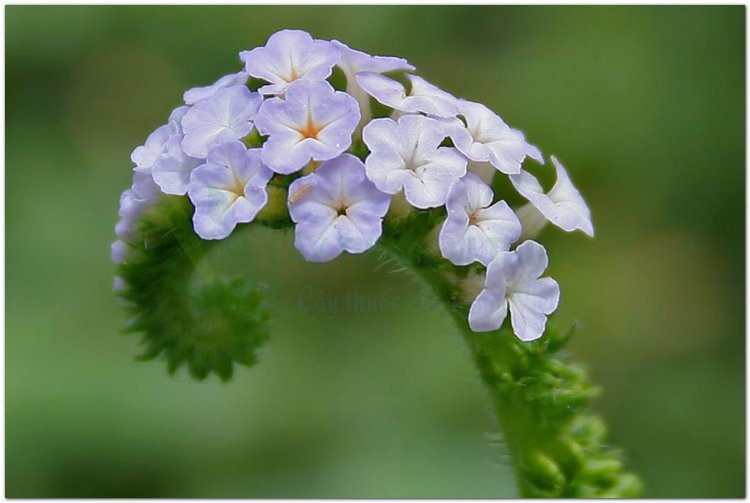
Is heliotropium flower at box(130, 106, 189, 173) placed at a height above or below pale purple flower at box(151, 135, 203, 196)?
above

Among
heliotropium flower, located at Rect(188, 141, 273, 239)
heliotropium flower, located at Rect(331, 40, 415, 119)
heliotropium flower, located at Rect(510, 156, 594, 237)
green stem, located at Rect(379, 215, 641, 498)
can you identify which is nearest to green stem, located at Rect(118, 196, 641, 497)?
green stem, located at Rect(379, 215, 641, 498)

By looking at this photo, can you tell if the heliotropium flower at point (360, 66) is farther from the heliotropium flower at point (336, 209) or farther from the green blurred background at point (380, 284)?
the green blurred background at point (380, 284)

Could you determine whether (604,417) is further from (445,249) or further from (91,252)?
(445,249)

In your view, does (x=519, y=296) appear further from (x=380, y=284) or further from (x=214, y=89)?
(x=380, y=284)

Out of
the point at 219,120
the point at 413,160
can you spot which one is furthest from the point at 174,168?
the point at 413,160

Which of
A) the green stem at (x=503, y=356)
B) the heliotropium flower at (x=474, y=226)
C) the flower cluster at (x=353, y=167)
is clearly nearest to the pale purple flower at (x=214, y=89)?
the flower cluster at (x=353, y=167)

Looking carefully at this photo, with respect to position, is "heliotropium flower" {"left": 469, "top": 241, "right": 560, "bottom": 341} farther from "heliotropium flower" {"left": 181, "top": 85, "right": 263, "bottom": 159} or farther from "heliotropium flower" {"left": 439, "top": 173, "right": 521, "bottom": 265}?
"heliotropium flower" {"left": 181, "top": 85, "right": 263, "bottom": 159}
